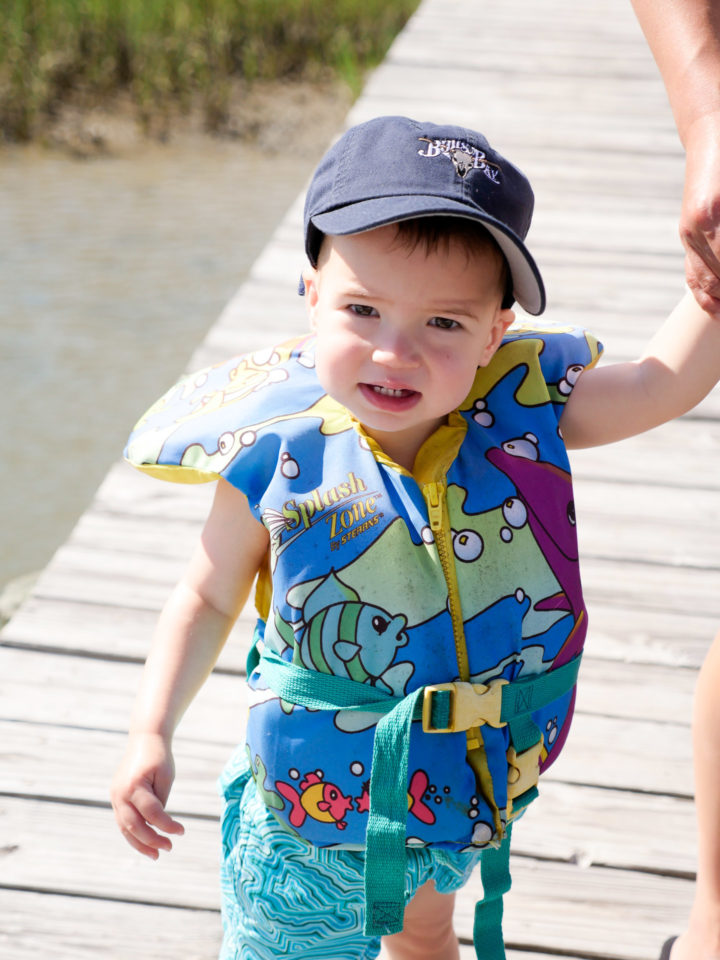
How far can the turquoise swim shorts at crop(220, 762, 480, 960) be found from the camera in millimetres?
1479

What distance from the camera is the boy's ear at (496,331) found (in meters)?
1.39

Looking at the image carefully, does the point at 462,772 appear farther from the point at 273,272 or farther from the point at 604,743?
the point at 273,272

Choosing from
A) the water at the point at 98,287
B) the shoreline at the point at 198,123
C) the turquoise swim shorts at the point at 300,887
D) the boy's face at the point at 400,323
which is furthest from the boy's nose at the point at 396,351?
the shoreline at the point at 198,123

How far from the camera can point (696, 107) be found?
4.35ft

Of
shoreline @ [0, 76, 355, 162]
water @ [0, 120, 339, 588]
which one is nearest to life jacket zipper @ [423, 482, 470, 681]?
water @ [0, 120, 339, 588]

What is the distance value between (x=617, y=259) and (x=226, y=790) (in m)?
2.89

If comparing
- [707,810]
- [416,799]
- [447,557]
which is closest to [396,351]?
[447,557]

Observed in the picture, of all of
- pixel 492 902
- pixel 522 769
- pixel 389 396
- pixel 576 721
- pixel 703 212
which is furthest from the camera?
pixel 576 721

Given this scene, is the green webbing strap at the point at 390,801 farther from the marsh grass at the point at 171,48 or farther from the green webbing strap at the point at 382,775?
the marsh grass at the point at 171,48

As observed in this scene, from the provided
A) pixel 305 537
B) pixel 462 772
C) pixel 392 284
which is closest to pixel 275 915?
pixel 462 772

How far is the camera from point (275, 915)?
148 cm

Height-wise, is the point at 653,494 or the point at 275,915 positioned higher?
the point at 653,494

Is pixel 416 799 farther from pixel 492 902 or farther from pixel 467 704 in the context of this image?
pixel 492 902

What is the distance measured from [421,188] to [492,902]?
92 centimetres
